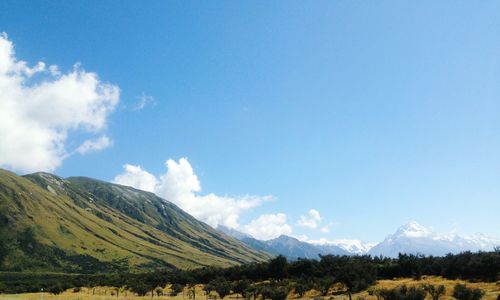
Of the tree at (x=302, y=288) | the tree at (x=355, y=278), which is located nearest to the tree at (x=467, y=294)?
the tree at (x=355, y=278)

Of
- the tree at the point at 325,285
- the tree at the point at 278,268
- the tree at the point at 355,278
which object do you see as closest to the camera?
the tree at the point at 355,278

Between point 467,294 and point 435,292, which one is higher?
point 467,294

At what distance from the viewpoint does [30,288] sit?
136000mm

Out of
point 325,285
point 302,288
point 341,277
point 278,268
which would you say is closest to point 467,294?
point 341,277

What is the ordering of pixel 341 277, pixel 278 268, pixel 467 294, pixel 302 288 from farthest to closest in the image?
1. pixel 278 268
2. pixel 302 288
3. pixel 341 277
4. pixel 467 294

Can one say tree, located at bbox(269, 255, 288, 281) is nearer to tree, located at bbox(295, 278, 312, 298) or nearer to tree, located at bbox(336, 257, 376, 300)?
tree, located at bbox(295, 278, 312, 298)

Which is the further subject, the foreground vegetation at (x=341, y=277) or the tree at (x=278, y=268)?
the tree at (x=278, y=268)

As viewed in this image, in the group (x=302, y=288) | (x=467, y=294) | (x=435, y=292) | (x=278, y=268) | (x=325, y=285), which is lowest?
(x=302, y=288)

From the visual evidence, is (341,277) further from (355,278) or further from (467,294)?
(467,294)

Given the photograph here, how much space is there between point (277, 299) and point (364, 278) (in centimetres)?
2163

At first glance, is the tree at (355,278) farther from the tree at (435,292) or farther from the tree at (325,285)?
the tree at (435,292)

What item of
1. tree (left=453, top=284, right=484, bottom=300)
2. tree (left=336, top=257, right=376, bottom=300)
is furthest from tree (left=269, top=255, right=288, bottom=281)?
tree (left=453, top=284, right=484, bottom=300)

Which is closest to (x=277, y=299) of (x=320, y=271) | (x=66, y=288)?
(x=320, y=271)

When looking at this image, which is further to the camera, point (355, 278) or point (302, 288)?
point (302, 288)
